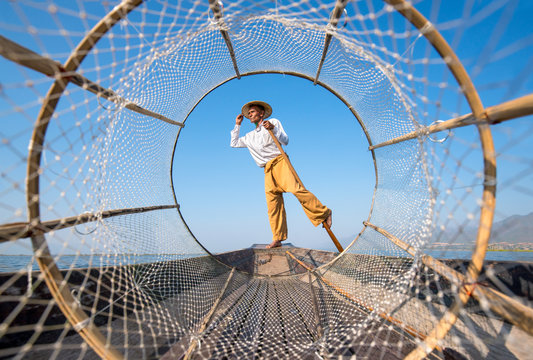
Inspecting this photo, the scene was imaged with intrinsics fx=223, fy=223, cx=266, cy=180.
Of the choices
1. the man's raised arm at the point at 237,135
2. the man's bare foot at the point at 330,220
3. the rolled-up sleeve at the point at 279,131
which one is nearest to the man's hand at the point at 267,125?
the rolled-up sleeve at the point at 279,131

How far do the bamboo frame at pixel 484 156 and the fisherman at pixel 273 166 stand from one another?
2322 millimetres

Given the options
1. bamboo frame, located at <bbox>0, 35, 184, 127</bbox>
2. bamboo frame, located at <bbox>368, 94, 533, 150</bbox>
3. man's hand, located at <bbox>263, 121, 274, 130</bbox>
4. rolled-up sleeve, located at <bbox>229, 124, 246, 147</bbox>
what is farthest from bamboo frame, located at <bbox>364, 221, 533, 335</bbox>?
rolled-up sleeve, located at <bbox>229, 124, 246, 147</bbox>

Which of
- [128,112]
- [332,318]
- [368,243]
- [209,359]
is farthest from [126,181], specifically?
[368,243]

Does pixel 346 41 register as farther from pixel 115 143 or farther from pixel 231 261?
pixel 231 261

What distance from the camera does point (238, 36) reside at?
8.57 ft

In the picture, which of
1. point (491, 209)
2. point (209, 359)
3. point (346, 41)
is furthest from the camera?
point (346, 41)

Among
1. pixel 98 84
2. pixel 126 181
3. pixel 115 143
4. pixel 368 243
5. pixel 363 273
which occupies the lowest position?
pixel 363 273

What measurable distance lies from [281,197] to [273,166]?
0.56 metres

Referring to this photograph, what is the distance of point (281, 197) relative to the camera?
155 inches

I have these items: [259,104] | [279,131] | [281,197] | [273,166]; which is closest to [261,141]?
[279,131]

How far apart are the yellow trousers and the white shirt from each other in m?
0.15

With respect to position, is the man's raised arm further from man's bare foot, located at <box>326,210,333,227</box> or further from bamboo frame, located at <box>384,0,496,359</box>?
bamboo frame, located at <box>384,0,496,359</box>

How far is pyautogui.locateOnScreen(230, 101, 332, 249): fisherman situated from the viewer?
3.50 m

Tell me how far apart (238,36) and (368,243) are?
3.30 m
